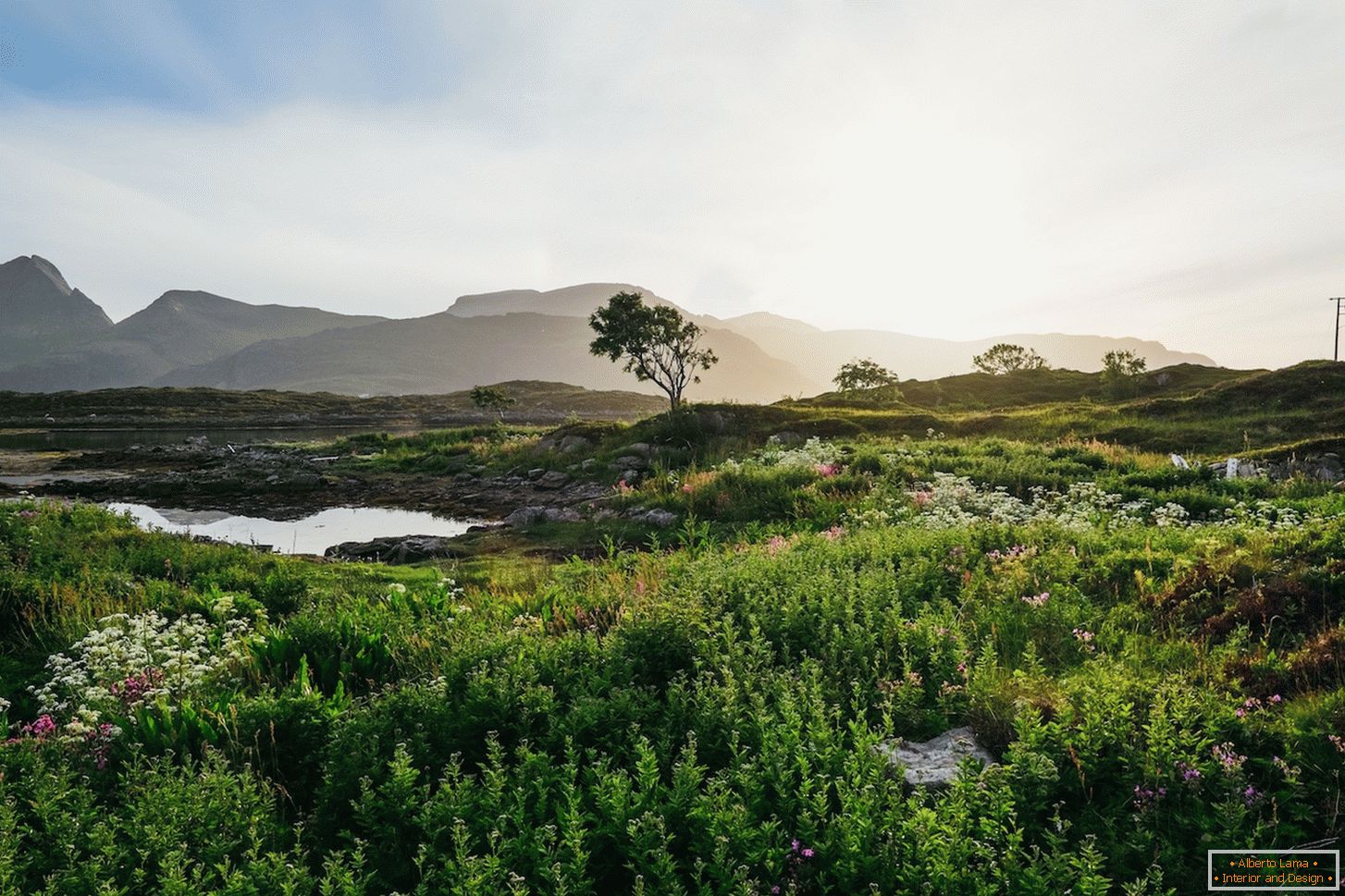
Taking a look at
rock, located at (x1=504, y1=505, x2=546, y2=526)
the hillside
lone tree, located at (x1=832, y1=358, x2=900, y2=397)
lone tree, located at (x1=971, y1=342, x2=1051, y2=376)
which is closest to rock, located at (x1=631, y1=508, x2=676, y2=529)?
rock, located at (x1=504, y1=505, x2=546, y2=526)

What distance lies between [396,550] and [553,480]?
36.4ft

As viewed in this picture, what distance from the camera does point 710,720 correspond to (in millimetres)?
5160

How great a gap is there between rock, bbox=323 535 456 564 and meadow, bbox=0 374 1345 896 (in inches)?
222

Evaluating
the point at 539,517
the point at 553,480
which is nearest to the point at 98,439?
the point at 553,480

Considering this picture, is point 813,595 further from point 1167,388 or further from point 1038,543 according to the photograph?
point 1167,388

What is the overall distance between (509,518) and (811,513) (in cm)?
1035

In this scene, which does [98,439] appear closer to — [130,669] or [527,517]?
[527,517]

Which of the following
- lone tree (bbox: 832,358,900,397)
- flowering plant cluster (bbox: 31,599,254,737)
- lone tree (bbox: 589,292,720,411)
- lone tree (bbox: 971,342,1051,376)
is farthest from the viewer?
lone tree (bbox: 971,342,1051,376)

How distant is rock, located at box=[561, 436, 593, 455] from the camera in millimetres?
32500

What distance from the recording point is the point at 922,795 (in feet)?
13.6

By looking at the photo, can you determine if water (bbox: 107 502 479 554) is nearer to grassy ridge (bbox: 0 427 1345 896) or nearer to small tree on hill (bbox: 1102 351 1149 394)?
grassy ridge (bbox: 0 427 1345 896)

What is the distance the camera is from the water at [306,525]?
21.0 meters

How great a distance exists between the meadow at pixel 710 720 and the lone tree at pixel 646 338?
44019mm

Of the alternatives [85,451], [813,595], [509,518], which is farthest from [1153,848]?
[85,451]
